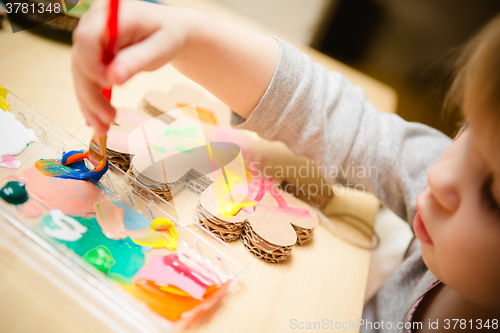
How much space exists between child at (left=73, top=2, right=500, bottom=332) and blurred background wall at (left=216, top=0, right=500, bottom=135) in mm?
539

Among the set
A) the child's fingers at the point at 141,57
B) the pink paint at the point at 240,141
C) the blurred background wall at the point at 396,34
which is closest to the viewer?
the child's fingers at the point at 141,57

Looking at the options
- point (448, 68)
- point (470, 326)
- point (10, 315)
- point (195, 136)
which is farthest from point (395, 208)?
point (448, 68)

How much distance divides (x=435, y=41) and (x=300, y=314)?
87 cm

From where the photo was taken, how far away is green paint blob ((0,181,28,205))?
10.4 inches

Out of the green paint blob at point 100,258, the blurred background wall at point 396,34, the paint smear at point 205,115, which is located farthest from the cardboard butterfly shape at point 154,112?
the blurred background wall at point 396,34

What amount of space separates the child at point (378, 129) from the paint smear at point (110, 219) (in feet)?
0.27

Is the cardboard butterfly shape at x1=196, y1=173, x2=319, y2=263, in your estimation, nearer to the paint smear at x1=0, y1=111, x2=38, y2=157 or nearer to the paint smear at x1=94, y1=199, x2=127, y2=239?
the paint smear at x1=94, y1=199, x2=127, y2=239

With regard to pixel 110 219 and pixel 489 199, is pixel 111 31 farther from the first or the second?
pixel 489 199

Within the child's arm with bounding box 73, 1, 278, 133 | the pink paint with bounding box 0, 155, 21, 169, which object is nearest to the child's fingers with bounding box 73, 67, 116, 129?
the child's arm with bounding box 73, 1, 278, 133

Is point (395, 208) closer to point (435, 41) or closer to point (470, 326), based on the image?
point (470, 326)

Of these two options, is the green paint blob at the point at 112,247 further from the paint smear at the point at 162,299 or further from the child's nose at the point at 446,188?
the child's nose at the point at 446,188

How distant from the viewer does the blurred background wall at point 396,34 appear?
0.81m

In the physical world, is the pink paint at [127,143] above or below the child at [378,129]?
below

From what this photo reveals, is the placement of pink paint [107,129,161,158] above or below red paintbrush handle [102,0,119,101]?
below
